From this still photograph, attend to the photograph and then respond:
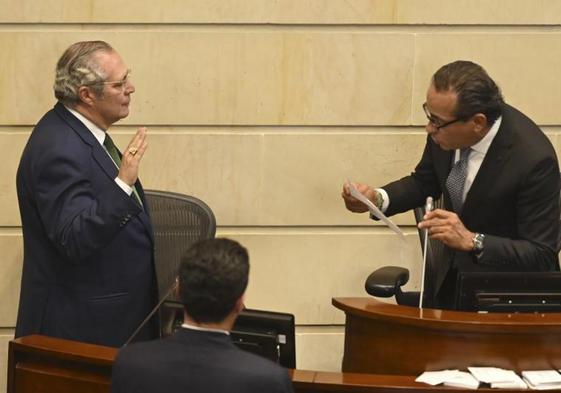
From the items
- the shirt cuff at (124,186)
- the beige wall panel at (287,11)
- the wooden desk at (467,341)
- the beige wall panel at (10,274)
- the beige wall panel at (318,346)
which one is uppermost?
the beige wall panel at (287,11)

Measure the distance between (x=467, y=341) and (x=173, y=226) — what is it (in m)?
1.62

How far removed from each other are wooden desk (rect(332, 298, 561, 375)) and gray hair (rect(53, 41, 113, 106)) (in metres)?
1.33

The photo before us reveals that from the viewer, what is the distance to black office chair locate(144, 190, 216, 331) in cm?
471

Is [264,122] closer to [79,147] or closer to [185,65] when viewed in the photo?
[185,65]

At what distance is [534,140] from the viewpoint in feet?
13.9

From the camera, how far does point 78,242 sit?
382cm

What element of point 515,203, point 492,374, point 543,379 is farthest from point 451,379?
point 515,203

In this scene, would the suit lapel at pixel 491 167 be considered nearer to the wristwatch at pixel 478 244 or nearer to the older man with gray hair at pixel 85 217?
the wristwatch at pixel 478 244

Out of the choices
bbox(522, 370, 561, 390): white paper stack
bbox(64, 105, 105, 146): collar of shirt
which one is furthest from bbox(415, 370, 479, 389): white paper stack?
bbox(64, 105, 105, 146): collar of shirt

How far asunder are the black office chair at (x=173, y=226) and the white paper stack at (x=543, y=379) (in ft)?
5.44

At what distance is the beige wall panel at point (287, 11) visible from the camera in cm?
529

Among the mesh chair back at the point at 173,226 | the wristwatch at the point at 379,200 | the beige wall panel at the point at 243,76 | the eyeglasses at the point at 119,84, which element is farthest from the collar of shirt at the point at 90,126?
the beige wall panel at the point at 243,76

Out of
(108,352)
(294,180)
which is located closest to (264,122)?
(294,180)

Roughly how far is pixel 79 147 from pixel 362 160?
1861 millimetres
